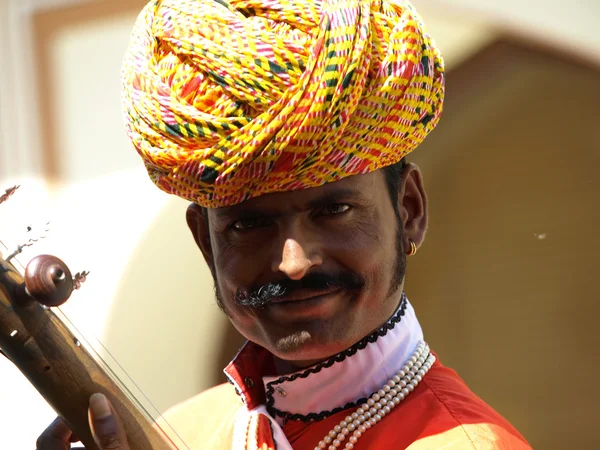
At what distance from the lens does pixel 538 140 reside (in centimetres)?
283

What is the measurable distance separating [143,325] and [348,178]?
1773 millimetres

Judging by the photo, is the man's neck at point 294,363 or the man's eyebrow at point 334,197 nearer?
the man's eyebrow at point 334,197

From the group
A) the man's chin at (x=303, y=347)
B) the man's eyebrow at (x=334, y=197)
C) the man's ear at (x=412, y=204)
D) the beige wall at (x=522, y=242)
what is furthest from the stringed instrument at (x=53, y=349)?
the beige wall at (x=522, y=242)

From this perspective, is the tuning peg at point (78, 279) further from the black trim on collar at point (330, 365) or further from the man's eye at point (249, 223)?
the black trim on collar at point (330, 365)

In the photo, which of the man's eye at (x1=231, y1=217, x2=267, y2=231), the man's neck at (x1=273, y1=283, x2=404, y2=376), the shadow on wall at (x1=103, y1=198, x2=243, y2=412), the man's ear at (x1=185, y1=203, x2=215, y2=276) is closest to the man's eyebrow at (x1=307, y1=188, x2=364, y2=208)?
the man's eye at (x1=231, y1=217, x2=267, y2=231)

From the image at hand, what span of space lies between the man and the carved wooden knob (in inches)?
8.4

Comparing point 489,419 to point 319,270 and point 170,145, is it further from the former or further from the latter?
point 170,145

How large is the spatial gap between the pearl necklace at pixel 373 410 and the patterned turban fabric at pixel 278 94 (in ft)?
1.32

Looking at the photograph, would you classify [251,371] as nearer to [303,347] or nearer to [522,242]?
[303,347]

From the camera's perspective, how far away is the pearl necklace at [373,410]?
148cm

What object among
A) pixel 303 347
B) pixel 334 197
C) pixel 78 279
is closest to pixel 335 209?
pixel 334 197

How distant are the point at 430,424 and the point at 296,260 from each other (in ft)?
1.24

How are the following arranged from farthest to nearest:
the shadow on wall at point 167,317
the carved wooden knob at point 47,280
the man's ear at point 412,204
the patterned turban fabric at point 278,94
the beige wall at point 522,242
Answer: the shadow on wall at point 167,317 → the beige wall at point 522,242 → the man's ear at point 412,204 → the patterned turban fabric at point 278,94 → the carved wooden knob at point 47,280

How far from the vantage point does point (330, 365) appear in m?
1.51
